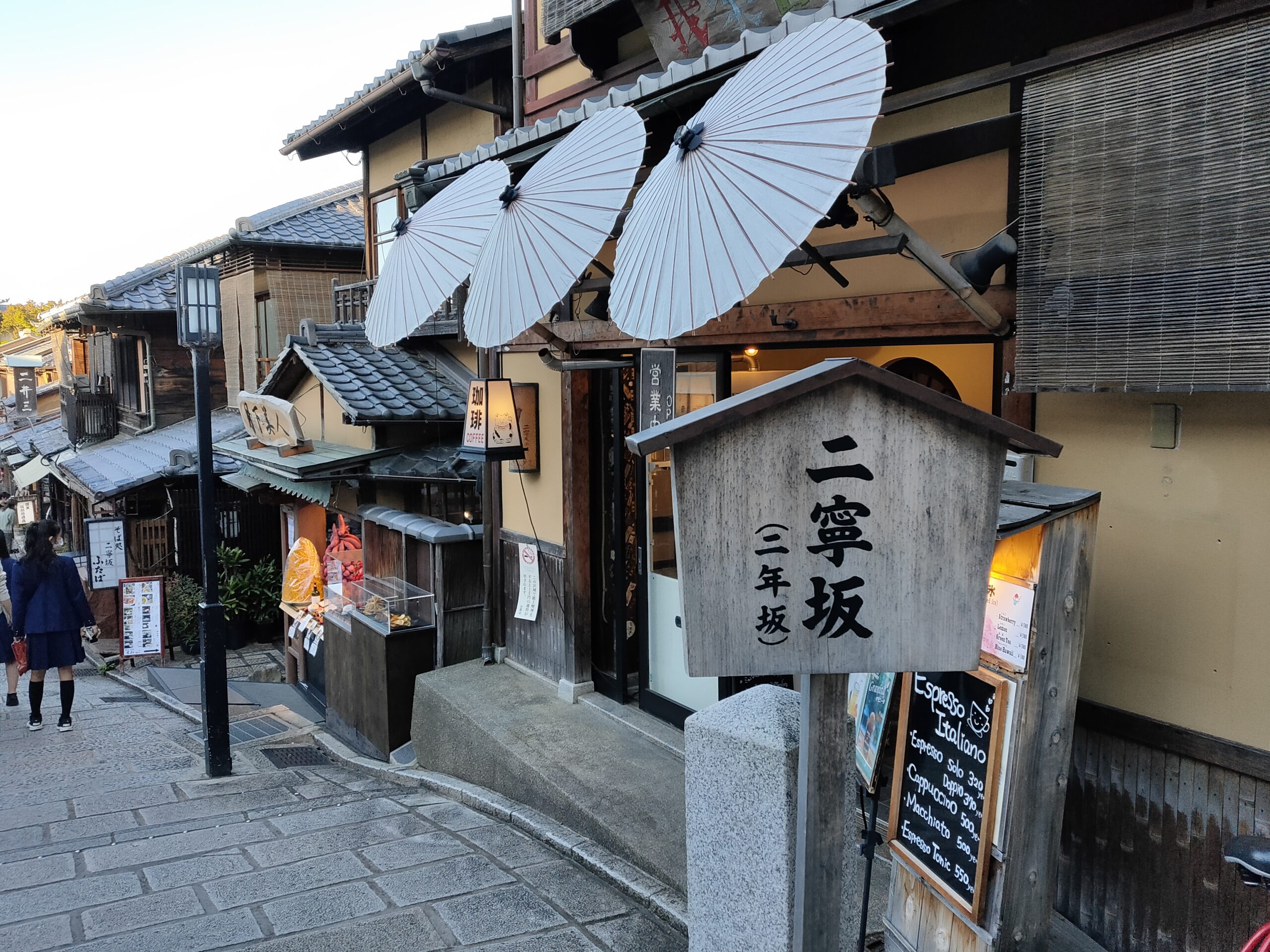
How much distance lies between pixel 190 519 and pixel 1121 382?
1991 centimetres

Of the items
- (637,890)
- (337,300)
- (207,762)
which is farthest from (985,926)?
(337,300)

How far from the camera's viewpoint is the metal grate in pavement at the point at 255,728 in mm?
12688

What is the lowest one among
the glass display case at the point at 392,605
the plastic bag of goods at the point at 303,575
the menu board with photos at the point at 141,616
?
the menu board with photos at the point at 141,616

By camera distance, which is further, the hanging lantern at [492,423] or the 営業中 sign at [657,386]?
the hanging lantern at [492,423]

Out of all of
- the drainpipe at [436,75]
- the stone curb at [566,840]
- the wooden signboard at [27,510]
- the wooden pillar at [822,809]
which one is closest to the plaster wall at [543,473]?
the stone curb at [566,840]

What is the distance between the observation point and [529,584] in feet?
33.1

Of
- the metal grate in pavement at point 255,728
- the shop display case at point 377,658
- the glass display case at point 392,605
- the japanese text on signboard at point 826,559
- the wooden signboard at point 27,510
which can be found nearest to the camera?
the japanese text on signboard at point 826,559

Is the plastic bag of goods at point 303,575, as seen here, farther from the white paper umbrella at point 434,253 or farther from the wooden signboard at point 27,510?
the wooden signboard at point 27,510

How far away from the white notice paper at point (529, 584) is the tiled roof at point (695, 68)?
3990 mm

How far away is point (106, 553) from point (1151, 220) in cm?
1861

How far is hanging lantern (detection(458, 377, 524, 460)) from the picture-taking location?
372 inches

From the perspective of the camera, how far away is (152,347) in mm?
25141

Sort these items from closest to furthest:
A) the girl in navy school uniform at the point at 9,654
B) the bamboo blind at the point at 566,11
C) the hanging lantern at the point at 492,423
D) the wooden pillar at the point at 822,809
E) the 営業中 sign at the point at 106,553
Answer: the wooden pillar at the point at 822,809 < the bamboo blind at the point at 566,11 < the hanging lantern at the point at 492,423 < the girl in navy school uniform at the point at 9,654 < the 営業中 sign at the point at 106,553

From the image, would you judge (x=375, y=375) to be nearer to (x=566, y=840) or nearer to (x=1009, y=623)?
(x=566, y=840)
